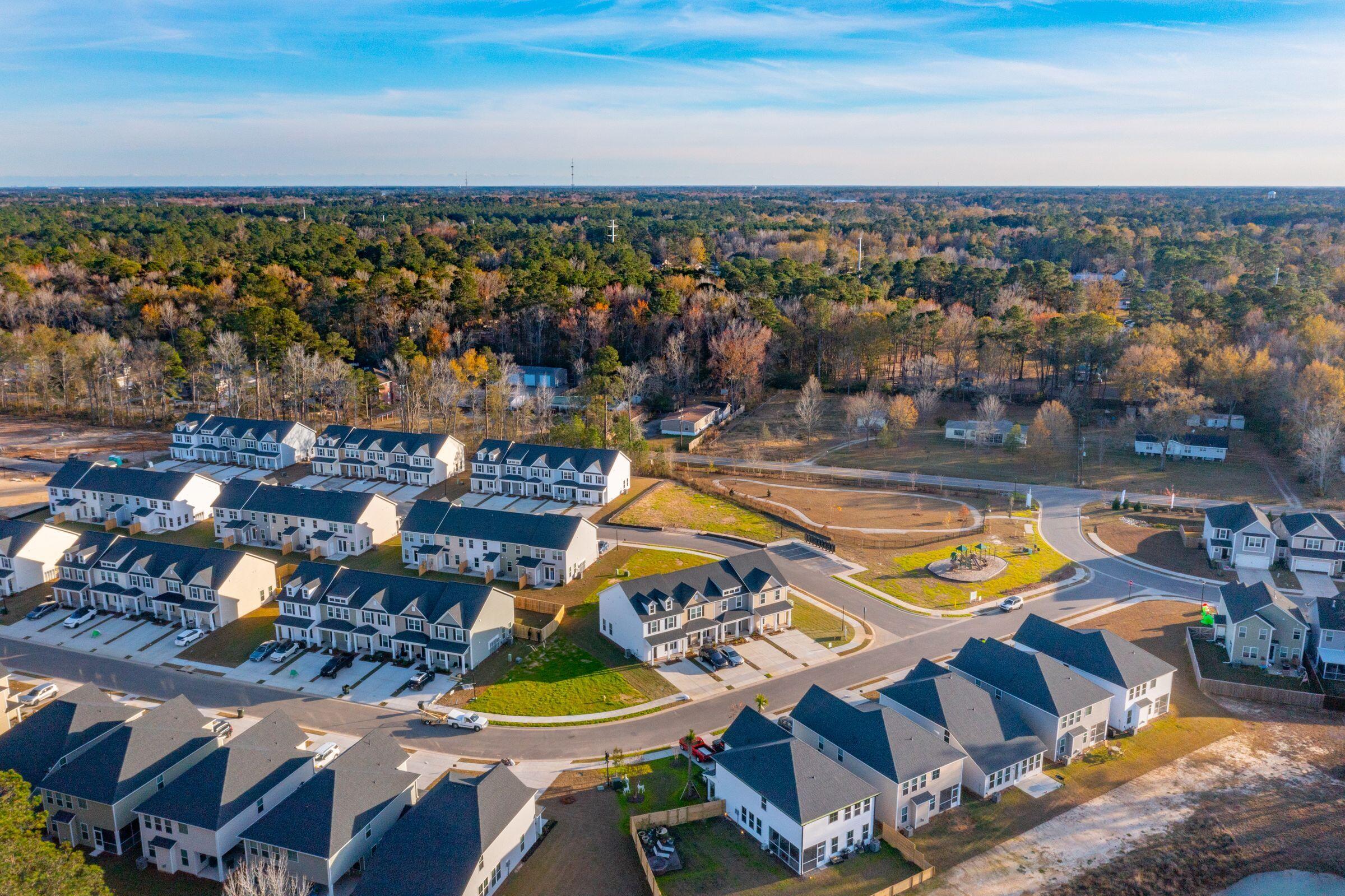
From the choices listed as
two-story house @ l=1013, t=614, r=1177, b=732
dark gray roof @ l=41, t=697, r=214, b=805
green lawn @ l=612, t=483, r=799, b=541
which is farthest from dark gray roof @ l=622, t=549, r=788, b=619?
dark gray roof @ l=41, t=697, r=214, b=805

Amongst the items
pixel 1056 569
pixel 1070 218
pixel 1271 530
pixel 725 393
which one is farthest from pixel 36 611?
pixel 1070 218

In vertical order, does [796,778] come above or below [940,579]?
above

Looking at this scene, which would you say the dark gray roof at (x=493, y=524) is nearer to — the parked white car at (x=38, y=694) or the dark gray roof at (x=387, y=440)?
the dark gray roof at (x=387, y=440)

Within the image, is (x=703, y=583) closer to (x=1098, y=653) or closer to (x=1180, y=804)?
(x=1098, y=653)

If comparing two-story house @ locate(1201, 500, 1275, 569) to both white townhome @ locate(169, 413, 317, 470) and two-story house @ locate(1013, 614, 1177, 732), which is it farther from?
white townhome @ locate(169, 413, 317, 470)

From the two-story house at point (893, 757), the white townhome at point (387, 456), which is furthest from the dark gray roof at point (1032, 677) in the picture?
the white townhome at point (387, 456)

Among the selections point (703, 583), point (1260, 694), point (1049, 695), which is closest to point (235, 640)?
point (703, 583)

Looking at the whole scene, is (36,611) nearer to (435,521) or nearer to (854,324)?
(435,521)

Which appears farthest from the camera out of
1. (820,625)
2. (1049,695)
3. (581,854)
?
(820,625)
